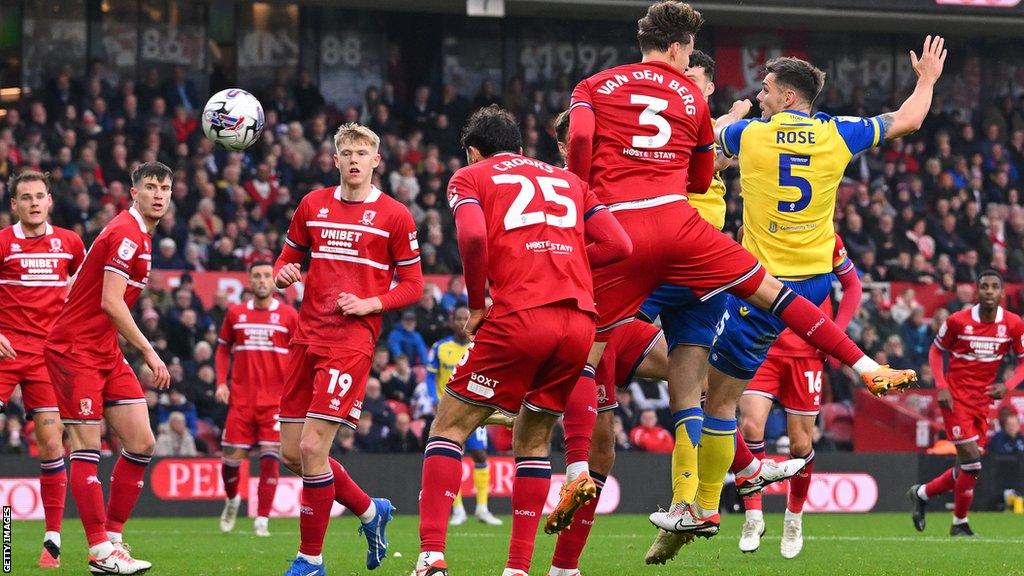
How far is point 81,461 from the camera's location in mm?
9617

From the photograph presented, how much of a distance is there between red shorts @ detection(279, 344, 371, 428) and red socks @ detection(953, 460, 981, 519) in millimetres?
8208

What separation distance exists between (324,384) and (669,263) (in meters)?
2.50

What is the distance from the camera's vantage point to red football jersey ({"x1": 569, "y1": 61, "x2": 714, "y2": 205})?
316 inches

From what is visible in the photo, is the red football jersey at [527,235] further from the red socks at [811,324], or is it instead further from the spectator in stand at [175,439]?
the spectator in stand at [175,439]

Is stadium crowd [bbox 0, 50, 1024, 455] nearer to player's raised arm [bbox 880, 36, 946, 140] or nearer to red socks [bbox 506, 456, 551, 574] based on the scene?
player's raised arm [bbox 880, 36, 946, 140]

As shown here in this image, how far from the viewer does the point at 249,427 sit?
1576 centimetres

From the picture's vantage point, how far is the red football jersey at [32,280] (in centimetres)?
1095

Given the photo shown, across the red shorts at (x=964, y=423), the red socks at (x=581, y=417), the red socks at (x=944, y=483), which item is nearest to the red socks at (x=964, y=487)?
the red socks at (x=944, y=483)

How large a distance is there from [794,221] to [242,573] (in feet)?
14.5

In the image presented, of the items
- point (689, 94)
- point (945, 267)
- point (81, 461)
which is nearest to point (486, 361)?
point (689, 94)

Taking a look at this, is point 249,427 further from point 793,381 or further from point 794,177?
point 794,177

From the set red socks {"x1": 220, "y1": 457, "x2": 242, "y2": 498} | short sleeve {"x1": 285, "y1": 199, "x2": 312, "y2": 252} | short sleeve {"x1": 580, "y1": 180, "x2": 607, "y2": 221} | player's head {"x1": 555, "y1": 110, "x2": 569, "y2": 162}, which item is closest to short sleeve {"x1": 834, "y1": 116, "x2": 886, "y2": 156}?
player's head {"x1": 555, "y1": 110, "x2": 569, "y2": 162}

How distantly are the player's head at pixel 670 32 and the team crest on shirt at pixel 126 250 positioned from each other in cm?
372

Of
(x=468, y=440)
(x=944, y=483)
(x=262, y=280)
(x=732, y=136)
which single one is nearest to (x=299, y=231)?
(x=732, y=136)
